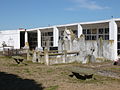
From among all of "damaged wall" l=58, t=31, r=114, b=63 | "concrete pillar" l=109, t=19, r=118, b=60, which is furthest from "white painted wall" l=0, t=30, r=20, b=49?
"concrete pillar" l=109, t=19, r=118, b=60

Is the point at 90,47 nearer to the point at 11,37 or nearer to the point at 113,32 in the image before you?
the point at 113,32

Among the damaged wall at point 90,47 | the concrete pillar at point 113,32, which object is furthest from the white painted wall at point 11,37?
the concrete pillar at point 113,32

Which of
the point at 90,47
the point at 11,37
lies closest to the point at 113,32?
the point at 90,47

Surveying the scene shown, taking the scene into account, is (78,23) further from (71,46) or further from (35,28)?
(35,28)

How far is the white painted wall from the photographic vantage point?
114 ft

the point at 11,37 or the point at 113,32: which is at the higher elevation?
the point at 11,37

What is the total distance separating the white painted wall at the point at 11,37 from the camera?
3466 centimetres

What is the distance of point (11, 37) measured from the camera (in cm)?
3578

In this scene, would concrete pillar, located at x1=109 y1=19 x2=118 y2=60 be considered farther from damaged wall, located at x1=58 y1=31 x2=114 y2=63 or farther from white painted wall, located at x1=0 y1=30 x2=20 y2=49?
white painted wall, located at x1=0 y1=30 x2=20 y2=49

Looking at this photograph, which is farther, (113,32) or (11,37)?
(11,37)

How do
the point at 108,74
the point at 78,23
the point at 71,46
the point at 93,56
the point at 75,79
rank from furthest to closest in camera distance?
the point at 78,23 → the point at 71,46 → the point at 93,56 → the point at 108,74 → the point at 75,79

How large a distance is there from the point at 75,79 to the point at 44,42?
21568 mm

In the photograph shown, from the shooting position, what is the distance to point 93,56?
17859 mm

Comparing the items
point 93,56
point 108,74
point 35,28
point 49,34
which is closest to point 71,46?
point 93,56
